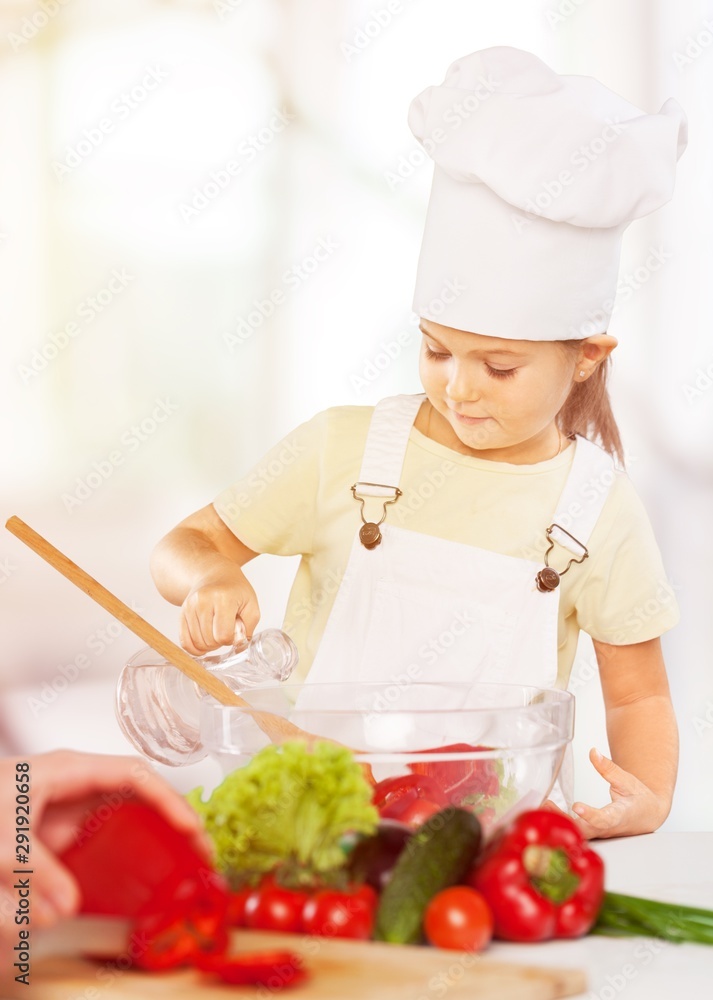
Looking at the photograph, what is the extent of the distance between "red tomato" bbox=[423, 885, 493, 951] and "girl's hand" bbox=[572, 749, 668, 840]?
0.37 m

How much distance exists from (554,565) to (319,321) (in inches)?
30.9

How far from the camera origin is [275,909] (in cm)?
52

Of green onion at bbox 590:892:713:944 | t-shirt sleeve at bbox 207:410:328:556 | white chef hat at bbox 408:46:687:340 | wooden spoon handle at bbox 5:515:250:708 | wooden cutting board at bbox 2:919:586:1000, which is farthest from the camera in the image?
t-shirt sleeve at bbox 207:410:328:556

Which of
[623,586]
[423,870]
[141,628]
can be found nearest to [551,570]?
[623,586]

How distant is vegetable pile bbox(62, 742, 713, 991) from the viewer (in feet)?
1.58

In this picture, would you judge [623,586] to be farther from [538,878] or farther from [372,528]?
[538,878]

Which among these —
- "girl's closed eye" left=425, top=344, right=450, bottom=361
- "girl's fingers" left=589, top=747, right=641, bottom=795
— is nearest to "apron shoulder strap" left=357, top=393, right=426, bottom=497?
"girl's closed eye" left=425, top=344, right=450, bottom=361

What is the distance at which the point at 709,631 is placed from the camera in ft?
6.15

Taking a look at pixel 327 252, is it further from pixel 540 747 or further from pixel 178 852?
pixel 178 852

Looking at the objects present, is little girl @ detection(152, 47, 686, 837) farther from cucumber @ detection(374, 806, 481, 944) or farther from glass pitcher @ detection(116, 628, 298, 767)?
cucumber @ detection(374, 806, 481, 944)

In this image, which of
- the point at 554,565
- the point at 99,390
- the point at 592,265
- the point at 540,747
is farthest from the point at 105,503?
the point at 540,747

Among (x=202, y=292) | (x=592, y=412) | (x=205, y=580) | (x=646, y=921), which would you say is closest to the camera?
(x=646, y=921)

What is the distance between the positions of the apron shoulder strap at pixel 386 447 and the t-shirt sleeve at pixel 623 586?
0.24m

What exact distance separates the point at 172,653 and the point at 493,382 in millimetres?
607
